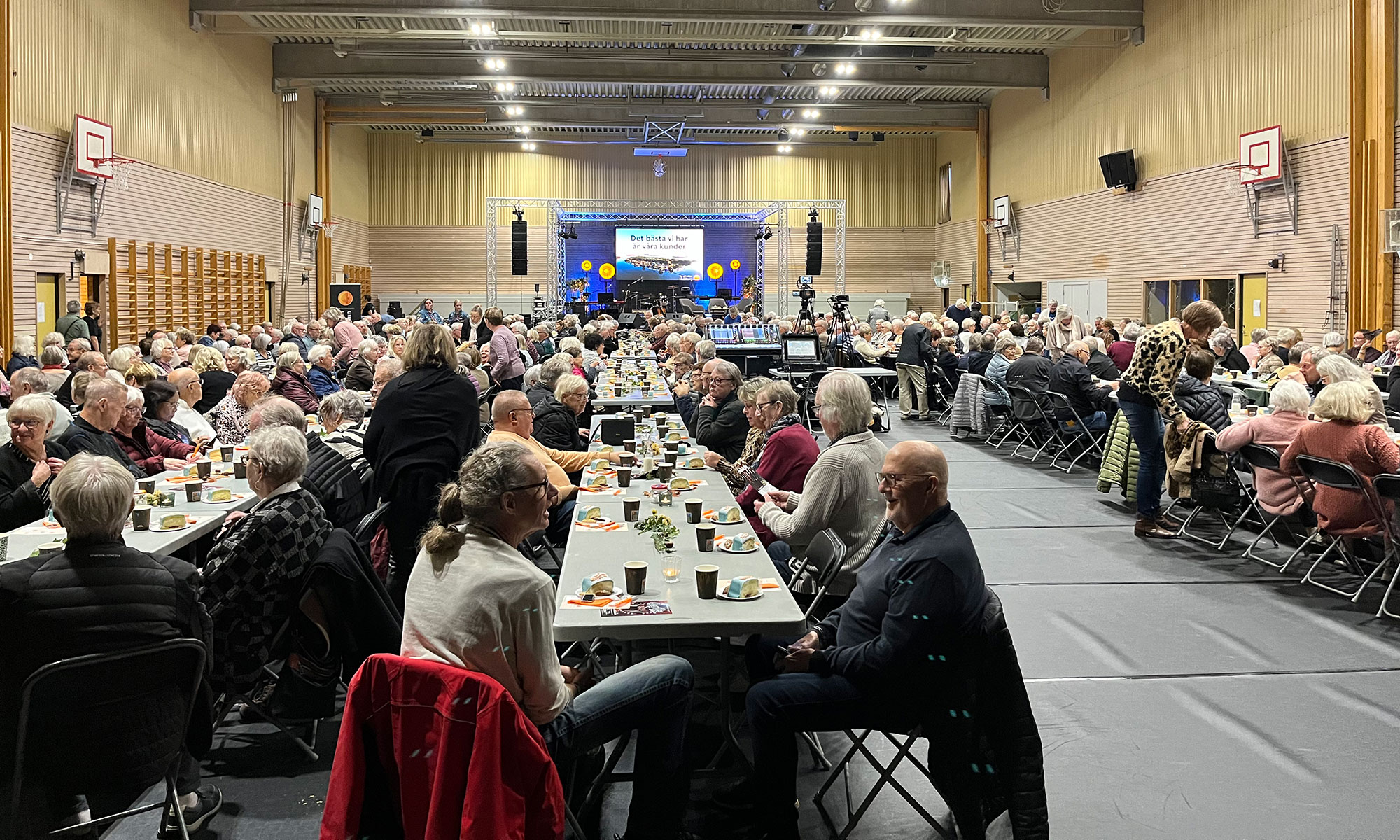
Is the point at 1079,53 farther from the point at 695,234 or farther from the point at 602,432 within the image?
the point at 602,432

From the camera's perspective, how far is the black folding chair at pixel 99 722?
2566 mm

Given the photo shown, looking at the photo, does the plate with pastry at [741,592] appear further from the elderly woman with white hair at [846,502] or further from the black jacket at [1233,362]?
the black jacket at [1233,362]

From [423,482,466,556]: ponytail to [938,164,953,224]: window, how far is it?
2574cm

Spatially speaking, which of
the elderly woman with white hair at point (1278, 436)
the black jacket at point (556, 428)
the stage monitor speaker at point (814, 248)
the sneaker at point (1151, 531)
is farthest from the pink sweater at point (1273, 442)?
the stage monitor speaker at point (814, 248)

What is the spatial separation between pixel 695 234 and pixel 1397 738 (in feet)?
81.0

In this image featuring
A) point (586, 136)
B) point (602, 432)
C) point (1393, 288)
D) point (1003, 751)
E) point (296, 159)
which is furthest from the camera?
point (586, 136)

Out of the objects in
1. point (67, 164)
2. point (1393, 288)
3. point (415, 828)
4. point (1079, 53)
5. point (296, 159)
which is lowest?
point (415, 828)

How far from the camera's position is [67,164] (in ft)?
41.8

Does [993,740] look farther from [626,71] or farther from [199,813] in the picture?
[626,71]

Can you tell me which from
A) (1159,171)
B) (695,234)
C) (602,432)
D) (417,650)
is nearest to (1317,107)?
(1159,171)

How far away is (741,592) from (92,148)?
42.1 feet

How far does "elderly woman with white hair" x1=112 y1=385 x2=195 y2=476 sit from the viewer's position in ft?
17.5

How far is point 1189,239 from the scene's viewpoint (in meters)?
16.0

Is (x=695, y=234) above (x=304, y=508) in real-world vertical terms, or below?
above
